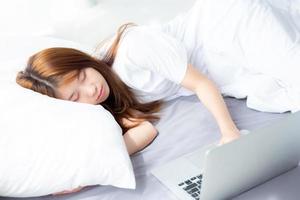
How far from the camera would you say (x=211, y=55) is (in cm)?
141

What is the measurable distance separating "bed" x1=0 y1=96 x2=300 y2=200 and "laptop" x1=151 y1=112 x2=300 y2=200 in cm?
2

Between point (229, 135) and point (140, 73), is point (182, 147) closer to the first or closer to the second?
point (229, 135)

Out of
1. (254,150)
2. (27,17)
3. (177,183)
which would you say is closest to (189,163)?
(177,183)

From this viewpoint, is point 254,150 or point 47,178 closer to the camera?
point 254,150

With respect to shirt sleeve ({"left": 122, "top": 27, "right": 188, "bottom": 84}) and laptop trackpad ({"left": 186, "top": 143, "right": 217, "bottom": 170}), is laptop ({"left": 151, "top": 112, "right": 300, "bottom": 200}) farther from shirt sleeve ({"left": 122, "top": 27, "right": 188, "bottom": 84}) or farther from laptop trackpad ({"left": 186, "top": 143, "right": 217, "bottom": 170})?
shirt sleeve ({"left": 122, "top": 27, "right": 188, "bottom": 84})

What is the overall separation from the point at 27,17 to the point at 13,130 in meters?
0.66

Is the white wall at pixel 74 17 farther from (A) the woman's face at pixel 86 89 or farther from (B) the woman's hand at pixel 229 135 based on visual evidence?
(B) the woman's hand at pixel 229 135

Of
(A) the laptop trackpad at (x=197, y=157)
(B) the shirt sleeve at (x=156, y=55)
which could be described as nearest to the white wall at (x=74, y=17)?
(B) the shirt sleeve at (x=156, y=55)

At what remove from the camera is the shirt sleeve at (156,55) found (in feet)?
3.98

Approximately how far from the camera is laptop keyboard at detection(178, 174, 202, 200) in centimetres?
95

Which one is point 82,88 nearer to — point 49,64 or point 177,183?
point 49,64

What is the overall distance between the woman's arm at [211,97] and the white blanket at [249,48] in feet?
0.54

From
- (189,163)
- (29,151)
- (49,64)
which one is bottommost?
(189,163)

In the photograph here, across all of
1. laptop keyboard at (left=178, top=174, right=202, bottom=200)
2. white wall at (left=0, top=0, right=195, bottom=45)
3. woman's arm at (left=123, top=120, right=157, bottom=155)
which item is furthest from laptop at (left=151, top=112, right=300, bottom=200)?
white wall at (left=0, top=0, right=195, bottom=45)
